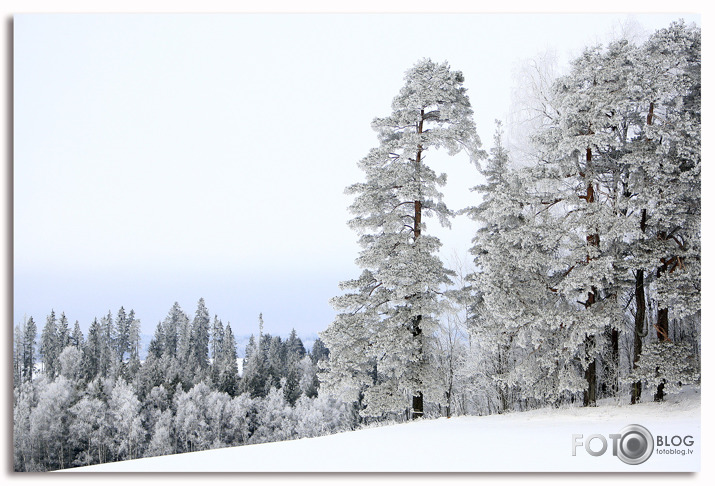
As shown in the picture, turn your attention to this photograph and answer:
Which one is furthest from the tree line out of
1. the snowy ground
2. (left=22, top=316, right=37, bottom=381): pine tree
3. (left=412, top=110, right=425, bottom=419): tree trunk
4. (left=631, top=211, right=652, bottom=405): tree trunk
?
(left=631, top=211, right=652, bottom=405): tree trunk

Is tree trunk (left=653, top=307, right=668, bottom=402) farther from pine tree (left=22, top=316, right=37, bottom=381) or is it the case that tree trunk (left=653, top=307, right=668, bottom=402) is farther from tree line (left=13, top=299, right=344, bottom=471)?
pine tree (left=22, top=316, right=37, bottom=381)

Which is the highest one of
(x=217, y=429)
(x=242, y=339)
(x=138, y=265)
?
(x=138, y=265)

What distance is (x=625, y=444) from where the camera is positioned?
758 centimetres

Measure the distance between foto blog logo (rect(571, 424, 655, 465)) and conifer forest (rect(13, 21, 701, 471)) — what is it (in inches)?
39.3

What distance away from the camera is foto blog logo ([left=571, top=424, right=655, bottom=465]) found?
24.6 ft

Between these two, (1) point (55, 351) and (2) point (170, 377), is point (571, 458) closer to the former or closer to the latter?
(1) point (55, 351)

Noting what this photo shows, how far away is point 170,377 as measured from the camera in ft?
54.9

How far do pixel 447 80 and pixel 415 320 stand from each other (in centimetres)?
411

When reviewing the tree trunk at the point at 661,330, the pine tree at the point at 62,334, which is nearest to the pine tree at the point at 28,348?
the pine tree at the point at 62,334

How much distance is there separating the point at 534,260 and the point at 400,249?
2185mm

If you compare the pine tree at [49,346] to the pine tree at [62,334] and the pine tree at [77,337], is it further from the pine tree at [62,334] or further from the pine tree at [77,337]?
the pine tree at [77,337]

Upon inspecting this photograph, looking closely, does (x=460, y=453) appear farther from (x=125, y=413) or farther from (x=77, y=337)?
(x=125, y=413)

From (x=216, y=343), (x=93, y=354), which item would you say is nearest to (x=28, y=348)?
(x=93, y=354)

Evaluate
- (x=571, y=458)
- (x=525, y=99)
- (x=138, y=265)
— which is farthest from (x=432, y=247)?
(x=138, y=265)
